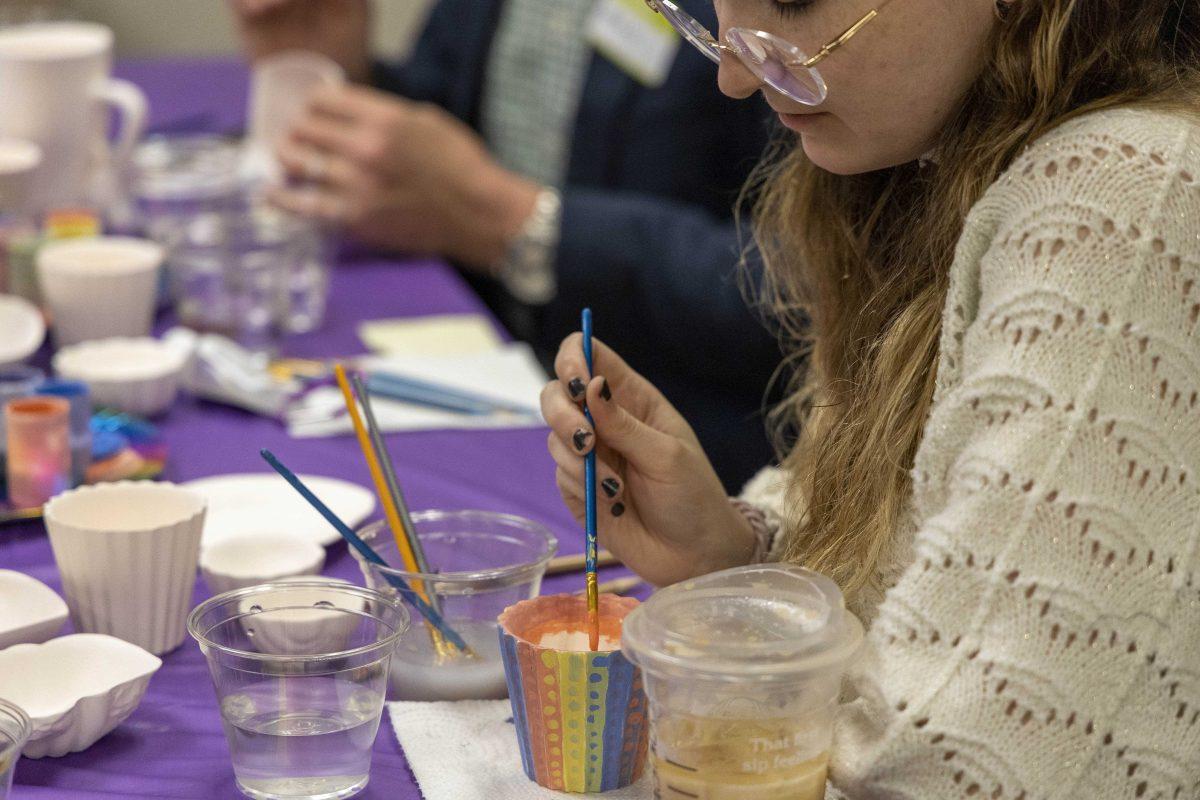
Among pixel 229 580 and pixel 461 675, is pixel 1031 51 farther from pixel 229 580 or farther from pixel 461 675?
pixel 229 580

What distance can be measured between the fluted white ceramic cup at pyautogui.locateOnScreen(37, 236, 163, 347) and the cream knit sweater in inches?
45.7

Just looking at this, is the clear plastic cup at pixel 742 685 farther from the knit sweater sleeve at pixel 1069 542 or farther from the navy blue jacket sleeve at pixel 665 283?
the navy blue jacket sleeve at pixel 665 283

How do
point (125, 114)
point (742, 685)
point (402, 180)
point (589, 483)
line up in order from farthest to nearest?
point (402, 180)
point (125, 114)
point (589, 483)
point (742, 685)

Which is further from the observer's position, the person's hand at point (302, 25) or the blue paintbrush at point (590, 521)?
the person's hand at point (302, 25)

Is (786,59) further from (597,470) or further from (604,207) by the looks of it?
(604,207)

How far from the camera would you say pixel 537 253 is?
2.31m

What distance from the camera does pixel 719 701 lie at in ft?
2.53

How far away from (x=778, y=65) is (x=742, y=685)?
38cm

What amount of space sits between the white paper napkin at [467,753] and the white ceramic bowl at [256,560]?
0.65 feet

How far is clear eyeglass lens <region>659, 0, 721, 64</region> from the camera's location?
1.00m

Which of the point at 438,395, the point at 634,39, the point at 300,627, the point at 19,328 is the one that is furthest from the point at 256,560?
the point at 634,39

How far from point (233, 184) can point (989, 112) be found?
1.47 metres

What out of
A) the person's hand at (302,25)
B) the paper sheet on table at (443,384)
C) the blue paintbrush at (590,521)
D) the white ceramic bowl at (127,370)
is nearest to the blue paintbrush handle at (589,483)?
the blue paintbrush at (590,521)

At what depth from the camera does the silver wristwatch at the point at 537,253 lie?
229 centimetres
